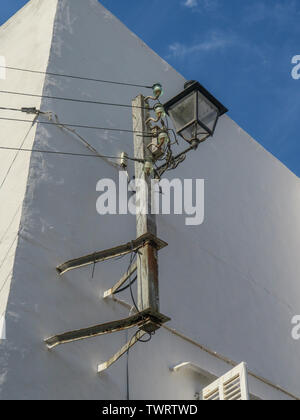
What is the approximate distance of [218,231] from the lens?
424 inches

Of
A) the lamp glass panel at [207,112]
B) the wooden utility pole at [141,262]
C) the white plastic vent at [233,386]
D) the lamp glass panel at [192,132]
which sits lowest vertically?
the white plastic vent at [233,386]

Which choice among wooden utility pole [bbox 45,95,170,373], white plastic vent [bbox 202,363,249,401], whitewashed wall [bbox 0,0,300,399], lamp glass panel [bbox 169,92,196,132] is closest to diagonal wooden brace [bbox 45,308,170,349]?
wooden utility pole [bbox 45,95,170,373]

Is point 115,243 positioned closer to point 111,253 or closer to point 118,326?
point 111,253

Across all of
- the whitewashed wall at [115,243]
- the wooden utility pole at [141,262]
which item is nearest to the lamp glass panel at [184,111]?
the wooden utility pole at [141,262]

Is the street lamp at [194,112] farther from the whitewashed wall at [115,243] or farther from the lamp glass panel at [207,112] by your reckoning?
the whitewashed wall at [115,243]

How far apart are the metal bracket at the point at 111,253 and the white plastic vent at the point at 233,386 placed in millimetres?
1729

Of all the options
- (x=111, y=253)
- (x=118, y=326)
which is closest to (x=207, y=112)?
(x=111, y=253)

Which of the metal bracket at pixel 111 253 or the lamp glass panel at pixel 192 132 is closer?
the metal bracket at pixel 111 253

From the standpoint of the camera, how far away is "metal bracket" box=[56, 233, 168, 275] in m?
6.49

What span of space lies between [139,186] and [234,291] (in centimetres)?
364

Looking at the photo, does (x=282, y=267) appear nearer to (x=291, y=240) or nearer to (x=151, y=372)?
(x=291, y=240)

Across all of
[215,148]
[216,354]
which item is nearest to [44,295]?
[216,354]

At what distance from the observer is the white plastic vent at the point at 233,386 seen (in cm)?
722

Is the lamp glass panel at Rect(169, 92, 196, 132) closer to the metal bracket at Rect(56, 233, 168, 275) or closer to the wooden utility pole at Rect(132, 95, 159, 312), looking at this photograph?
the wooden utility pole at Rect(132, 95, 159, 312)
